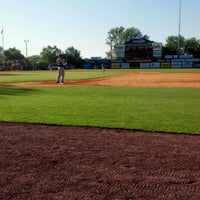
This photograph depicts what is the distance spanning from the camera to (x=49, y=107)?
1084 cm

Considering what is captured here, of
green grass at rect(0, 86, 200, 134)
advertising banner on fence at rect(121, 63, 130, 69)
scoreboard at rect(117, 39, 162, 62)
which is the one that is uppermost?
scoreboard at rect(117, 39, 162, 62)

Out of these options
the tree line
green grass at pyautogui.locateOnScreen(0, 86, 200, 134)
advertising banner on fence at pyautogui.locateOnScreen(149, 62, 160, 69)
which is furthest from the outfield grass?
the tree line

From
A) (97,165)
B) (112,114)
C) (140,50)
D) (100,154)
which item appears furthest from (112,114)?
(140,50)

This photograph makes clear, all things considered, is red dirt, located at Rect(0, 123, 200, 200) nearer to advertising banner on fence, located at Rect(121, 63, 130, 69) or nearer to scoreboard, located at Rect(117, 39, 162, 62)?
scoreboard, located at Rect(117, 39, 162, 62)

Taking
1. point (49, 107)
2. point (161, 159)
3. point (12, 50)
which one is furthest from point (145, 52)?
point (12, 50)

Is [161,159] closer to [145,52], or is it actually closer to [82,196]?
[82,196]

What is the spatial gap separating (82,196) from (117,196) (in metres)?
0.36

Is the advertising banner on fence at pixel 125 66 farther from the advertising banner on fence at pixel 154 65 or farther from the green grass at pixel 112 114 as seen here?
the green grass at pixel 112 114

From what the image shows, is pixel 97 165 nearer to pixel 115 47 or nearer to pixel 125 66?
pixel 125 66

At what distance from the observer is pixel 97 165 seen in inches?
194

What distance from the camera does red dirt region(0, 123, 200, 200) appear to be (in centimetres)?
393

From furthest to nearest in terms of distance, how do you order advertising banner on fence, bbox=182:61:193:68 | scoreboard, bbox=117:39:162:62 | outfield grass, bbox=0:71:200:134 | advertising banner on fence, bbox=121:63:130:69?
1. advertising banner on fence, bbox=121:63:130:69
2. advertising banner on fence, bbox=182:61:193:68
3. scoreboard, bbox=117:39:162:62
4. outfield grass, bbox=0:71:200:134

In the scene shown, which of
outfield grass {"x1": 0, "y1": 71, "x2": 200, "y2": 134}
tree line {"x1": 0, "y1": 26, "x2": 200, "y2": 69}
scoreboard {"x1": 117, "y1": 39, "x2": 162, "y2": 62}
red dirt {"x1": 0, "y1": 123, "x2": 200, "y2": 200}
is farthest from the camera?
tree line {"x1": 0, "y1": 26, "x2": 200, "y2": 69}

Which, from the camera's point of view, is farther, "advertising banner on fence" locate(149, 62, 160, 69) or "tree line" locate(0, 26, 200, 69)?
"tree line" locate(0, 26, 200, 69)
